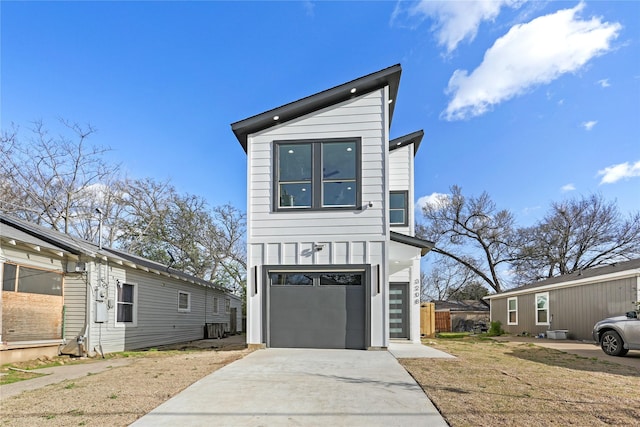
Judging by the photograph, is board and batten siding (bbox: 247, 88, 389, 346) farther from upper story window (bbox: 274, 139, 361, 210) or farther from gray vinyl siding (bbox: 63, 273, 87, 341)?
gray vinyl siding (bbox: 63, 273, 87, 341)

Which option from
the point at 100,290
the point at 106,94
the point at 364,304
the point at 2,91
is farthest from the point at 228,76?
the point at 364,304

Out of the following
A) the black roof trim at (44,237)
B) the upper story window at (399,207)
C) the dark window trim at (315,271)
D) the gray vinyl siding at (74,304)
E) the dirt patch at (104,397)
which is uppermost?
the upper story window at (399,207)

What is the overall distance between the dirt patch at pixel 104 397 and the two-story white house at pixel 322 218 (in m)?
2.85

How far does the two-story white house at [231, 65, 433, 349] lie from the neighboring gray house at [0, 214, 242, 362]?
3.71 meters

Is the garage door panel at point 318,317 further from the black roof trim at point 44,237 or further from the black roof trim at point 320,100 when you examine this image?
the black roof trim at point 44,237

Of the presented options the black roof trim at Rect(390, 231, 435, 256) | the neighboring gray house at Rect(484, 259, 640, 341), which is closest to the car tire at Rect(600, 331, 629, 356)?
the neighboring gray house at Rect(484, 259, 640, 341)

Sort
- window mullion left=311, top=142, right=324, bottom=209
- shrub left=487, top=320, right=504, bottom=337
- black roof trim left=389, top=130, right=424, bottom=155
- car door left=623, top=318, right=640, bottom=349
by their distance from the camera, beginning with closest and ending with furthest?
car door left=623, top=318, right=640, bottom=349 < window mullion left=311, top=142, right=324, bottom=209 < black roof trim left=389, top=130, right=424, bottom=155 < shrub left=487, top=320, right=504, bottom=337

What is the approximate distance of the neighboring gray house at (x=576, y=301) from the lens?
13.4m

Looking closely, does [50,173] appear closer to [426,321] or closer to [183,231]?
[183,231]

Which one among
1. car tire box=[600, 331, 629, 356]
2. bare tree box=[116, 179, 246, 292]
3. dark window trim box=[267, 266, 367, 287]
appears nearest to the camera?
dark window trim box=[267, 266, 367, 287]

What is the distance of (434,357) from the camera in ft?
28.1

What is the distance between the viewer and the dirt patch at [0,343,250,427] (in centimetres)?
435

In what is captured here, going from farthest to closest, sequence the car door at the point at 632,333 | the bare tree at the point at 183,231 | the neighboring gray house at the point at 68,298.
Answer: the bare tree at the point at 183,231 → the car door at the point at 632,333 → the neighboring gray house at the point at 68,298

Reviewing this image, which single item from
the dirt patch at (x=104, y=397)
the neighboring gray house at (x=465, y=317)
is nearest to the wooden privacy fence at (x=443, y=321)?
the neighboring gray house at (x=465, y=317)
